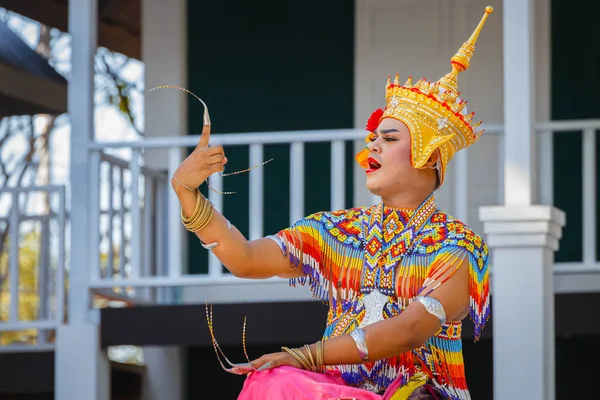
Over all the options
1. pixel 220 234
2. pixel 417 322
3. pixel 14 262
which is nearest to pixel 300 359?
pixel 417 322

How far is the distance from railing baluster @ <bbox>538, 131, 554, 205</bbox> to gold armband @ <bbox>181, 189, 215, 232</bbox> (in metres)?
3.57

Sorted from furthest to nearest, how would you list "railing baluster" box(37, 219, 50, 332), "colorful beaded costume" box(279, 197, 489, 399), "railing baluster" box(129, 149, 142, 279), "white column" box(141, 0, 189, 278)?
"white column" box(141, 0, 189, 278) → "railing baluster" box(37, 219, 50, 332) → "railing baluster" box(129, 149, 142, 279) → "colorful beaded costume" box(279, 197, 489, 399)

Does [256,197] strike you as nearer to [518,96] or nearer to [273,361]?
[518,96]

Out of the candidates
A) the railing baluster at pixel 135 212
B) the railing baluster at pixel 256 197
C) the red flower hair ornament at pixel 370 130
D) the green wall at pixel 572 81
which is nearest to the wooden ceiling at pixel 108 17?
the railing baluster at pixel 135 212

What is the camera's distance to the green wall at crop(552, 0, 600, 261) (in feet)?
28.2

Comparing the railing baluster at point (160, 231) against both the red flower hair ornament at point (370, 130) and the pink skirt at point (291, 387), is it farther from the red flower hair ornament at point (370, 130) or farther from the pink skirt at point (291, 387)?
the pink skirt at point (291, 387)

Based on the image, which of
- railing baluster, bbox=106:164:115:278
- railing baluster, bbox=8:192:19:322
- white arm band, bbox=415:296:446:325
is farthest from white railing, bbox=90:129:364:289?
white arm band, bbox=415:296:446:325

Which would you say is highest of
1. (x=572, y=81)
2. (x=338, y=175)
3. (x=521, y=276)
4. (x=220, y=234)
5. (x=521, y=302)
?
(x=572, y=81)

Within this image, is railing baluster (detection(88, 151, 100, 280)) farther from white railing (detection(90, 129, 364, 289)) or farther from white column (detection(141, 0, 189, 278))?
white column (detection(141, 0, 189, 278))

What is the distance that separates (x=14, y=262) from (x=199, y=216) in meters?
4.45

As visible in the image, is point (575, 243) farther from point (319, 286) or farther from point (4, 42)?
point (319, 286)

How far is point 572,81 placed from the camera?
28.3 feet

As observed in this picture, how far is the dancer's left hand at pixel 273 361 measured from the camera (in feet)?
10.9

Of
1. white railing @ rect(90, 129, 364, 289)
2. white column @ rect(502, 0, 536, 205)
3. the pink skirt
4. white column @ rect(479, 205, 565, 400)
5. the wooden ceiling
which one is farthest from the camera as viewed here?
the wooden ceiling
